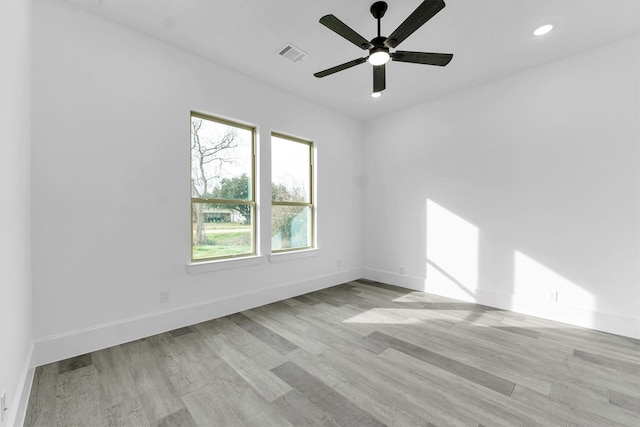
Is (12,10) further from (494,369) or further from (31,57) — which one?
(494,369)

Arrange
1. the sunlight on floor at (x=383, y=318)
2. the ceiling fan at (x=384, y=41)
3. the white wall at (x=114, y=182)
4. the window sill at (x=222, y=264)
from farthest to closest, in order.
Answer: the sunlight on floor at (x=383, y=318), the window sill at (x=222, y=264), the white wall at (x=114, y=182), the ceiling fan at (x=384, y=41)

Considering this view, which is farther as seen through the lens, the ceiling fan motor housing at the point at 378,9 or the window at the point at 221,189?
the window at the point at 221,189

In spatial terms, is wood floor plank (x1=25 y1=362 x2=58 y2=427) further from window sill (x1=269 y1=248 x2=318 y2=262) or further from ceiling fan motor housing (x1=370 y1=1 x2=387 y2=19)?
ceiling fan motor housing (x1=370 y1=1 x2=387 y2=19)

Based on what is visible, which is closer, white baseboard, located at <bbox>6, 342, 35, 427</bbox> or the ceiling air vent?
white baseboard, located at <bbox>6, 342, 35, 427</bbox>

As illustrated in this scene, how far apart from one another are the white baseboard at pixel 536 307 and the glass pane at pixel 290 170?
7.24 feet

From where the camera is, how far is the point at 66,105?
234 centimetres

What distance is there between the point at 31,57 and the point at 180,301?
246 cm

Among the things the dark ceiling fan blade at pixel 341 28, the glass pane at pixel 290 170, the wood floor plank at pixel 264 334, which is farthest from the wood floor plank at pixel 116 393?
the dark ceiling fan blade at pixel 341 28

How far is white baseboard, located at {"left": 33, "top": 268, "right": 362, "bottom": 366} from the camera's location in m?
2.27

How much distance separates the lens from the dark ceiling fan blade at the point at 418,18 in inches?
68.8

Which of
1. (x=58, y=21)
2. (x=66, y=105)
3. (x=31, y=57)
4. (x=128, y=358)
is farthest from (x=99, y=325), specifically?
(x=58, y=21)

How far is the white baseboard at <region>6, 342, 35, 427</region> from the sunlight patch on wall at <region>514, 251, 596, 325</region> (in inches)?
181

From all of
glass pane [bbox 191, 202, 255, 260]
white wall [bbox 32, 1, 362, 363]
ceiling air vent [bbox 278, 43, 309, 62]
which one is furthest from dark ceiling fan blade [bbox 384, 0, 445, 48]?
glass pane [bbox 191, 202, 255, 260]

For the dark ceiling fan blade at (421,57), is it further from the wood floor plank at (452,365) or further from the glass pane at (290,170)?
the wood floor plank at (452,365)
